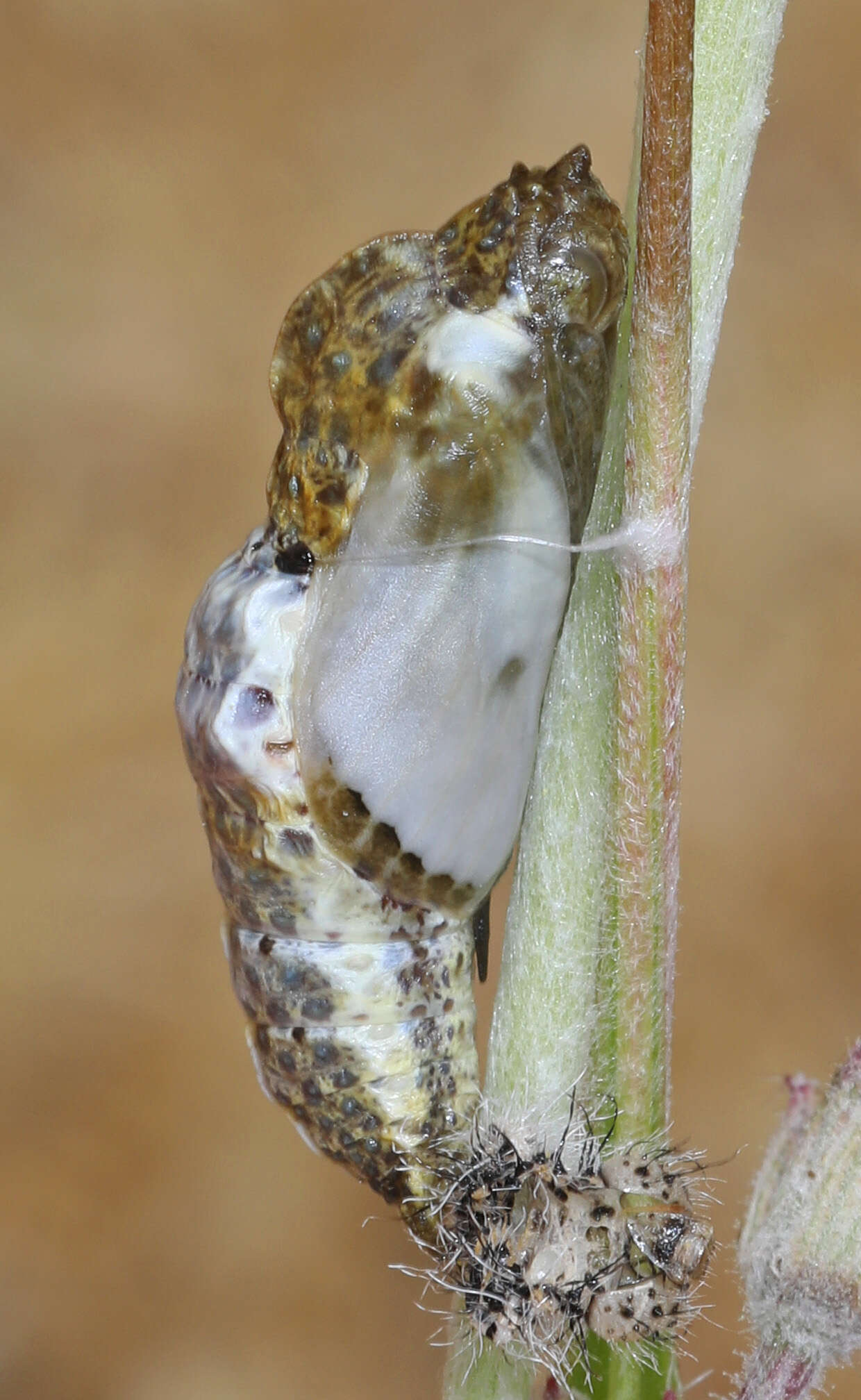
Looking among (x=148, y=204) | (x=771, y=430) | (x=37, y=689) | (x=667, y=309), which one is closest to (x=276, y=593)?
(x=667, y=309)

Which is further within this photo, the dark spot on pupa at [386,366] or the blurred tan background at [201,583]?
the blurred tan background at [201,583]

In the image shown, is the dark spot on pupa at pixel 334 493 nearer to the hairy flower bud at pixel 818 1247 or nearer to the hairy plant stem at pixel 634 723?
the hairy plant stem at pixel 634 723

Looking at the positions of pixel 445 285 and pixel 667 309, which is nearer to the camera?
pixel 667 309

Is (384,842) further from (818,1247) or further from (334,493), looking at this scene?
(818,1247)

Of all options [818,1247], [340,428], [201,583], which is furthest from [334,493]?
[201,583]

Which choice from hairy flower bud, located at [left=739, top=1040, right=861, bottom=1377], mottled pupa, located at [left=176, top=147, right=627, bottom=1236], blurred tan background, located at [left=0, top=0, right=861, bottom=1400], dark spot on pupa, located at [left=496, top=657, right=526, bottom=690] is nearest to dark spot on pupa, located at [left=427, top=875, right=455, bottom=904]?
mottled pupa, located at [left=176, top=147, right=627, bottom=1236]

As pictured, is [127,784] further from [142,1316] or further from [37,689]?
[142,1316]

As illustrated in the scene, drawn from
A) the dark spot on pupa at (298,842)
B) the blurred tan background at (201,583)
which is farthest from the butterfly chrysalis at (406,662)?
the blurred tan background at (201,583)
